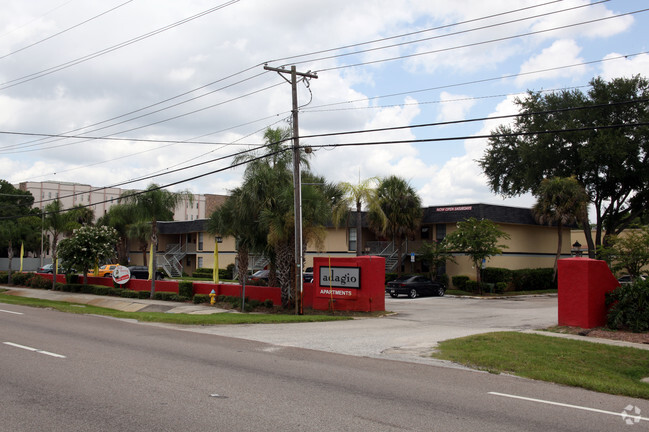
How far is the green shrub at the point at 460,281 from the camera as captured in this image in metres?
39.5

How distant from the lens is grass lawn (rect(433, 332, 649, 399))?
9.92 m

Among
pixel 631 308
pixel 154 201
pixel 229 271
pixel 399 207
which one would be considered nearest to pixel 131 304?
pixel 154 201

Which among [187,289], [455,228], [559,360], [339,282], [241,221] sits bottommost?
[559,360]

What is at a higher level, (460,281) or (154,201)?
(154,201)

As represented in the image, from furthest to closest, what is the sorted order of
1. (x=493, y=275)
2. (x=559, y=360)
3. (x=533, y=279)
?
(x=533, y=279) → (x=493, y=275) → (x=559, y=360)

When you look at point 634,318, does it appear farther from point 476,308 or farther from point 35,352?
point 35,352

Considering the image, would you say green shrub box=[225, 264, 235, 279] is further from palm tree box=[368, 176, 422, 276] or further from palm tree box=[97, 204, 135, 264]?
palm tree box=[368, 176, 422, 276]

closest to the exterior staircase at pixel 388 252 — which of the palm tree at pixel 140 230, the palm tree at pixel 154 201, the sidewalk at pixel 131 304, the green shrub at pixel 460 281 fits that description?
the green shrub at pixel 460 281

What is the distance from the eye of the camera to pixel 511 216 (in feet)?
137

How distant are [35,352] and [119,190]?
100825 millimetres

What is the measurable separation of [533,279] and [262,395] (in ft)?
125

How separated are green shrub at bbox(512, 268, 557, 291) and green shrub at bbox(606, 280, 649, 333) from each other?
24.5 m

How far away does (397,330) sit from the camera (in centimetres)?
1767

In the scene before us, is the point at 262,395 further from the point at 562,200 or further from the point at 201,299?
the point at 562,200
